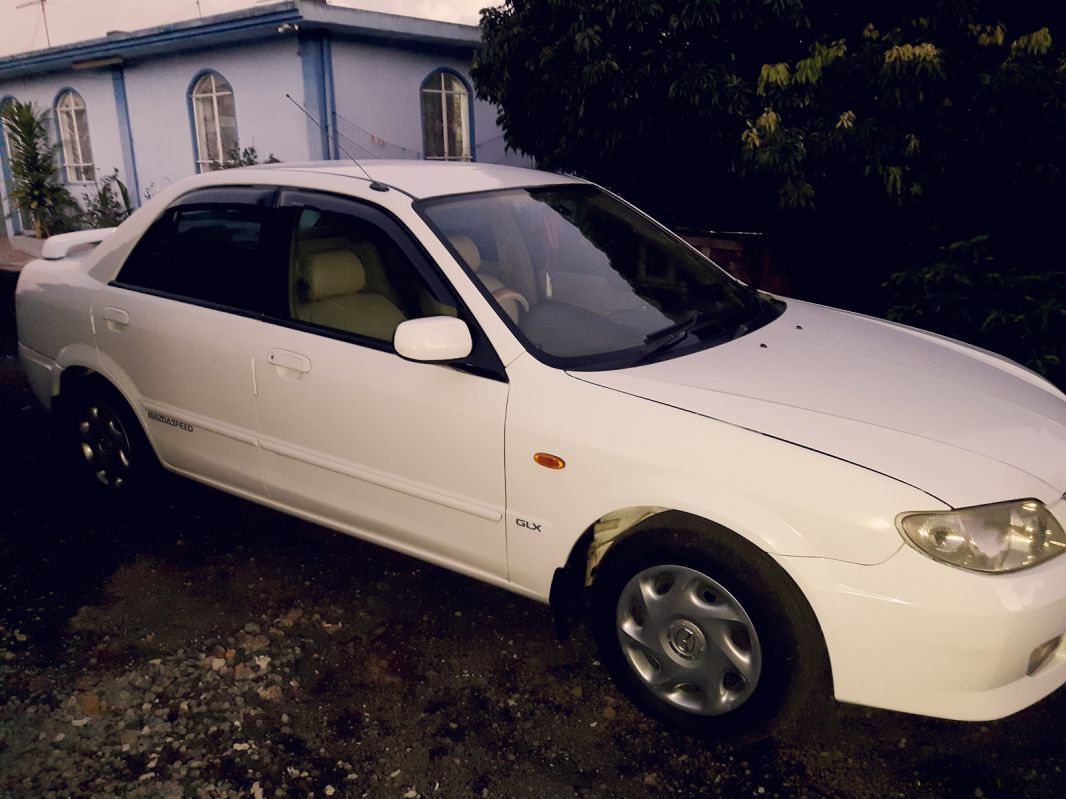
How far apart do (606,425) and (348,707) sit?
1.30 meters

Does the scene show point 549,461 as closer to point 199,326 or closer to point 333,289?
point 333,289

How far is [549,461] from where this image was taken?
282 cm

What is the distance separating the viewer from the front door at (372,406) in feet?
9.94

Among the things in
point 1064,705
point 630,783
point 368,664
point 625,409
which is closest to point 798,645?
point 630,783

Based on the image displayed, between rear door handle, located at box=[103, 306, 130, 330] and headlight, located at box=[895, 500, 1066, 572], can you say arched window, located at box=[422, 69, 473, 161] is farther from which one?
headlight, located at box=[895, 500, 1066, 572]

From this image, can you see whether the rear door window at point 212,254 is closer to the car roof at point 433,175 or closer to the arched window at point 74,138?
the car roof at point 433,175

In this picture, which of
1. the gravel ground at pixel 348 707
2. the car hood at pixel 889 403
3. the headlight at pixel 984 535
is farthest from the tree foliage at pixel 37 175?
the headlight at pixel 984 535

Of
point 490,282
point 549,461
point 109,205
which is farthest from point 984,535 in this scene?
point 109,205

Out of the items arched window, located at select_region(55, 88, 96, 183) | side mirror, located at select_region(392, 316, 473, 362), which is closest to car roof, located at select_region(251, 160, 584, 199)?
side mirror, located at select_region(392, 316, 473, 362)

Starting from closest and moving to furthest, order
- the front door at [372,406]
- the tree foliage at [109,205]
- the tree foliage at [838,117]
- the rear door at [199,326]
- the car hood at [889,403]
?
the car hood at [889,403]
the front door at [372,406]
the rear door at [199,326]
the tree foliage at [838,117]
the tree foliage at [109,205]

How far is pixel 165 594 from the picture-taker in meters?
3.75

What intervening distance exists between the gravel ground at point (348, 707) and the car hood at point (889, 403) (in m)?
0.94

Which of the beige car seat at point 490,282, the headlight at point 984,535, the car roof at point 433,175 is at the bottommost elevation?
the headlight at point 984,535

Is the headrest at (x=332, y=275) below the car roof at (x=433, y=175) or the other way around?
below
